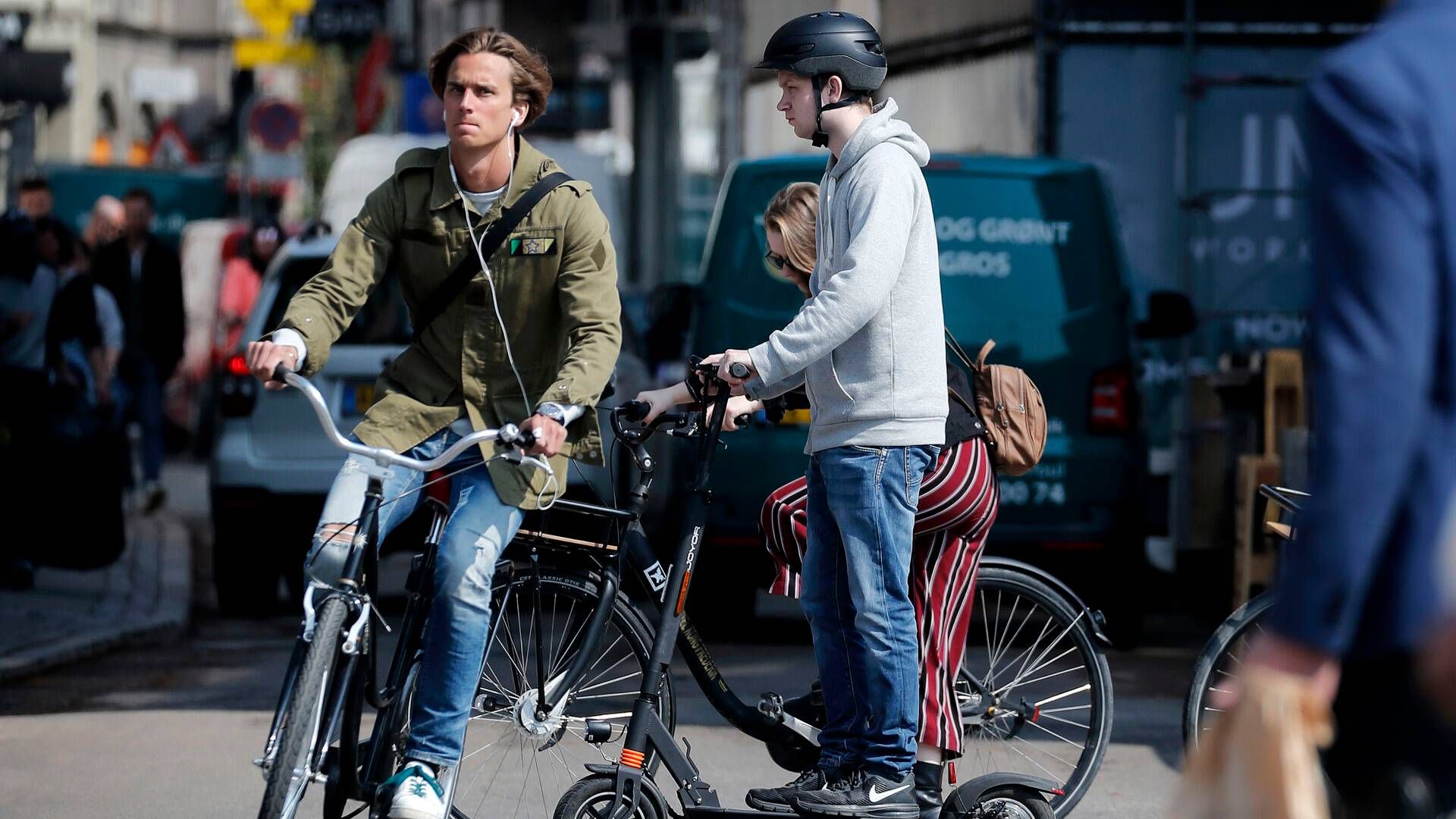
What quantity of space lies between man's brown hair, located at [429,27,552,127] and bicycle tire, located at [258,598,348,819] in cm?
117

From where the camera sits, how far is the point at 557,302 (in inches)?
176

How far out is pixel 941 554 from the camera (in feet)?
15.7

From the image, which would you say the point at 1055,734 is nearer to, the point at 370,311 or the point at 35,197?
the point at 370,311

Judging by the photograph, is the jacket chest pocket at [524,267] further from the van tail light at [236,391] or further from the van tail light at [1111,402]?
the van tail light at [236,391]

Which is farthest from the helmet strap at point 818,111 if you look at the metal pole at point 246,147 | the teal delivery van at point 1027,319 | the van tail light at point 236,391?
the metal pole at point 246,147

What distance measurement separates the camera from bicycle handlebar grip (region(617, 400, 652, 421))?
4434 mm

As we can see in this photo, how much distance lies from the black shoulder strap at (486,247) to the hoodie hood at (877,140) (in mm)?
587

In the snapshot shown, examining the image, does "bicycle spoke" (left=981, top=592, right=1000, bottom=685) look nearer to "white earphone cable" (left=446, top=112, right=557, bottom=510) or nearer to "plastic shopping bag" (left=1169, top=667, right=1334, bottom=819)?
"white earphone cable" (left=446, top=112, right=557, bottom=510)

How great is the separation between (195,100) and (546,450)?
56081 millimetres

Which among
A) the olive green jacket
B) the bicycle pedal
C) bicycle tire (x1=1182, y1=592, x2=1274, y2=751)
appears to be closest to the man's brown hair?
the olive green jacket

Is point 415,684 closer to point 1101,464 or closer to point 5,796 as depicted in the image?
point 5,796

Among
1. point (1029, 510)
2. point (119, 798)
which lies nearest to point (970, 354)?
point (1029, 510)

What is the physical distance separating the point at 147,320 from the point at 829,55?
34.8ft

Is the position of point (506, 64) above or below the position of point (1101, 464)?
above
